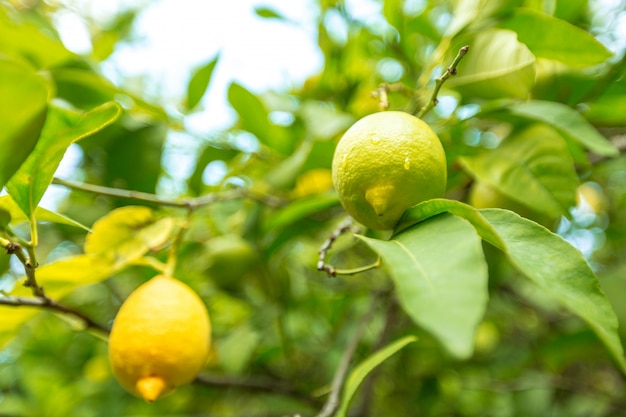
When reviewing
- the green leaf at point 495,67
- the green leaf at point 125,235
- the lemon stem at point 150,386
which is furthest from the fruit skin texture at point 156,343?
the green leaf at point 495,67

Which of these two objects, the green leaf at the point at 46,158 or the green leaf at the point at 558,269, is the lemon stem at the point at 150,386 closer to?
the green leaf at the point at 46,158

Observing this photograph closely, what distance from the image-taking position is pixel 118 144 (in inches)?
45.2

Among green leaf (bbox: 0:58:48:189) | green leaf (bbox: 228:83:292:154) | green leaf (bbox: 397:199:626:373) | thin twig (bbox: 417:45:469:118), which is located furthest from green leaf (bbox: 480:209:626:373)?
green leaf (bbox: 228:83:292:154)

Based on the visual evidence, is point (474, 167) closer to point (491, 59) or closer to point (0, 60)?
point (491, 59)

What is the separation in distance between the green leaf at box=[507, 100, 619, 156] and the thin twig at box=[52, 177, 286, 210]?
0.54m

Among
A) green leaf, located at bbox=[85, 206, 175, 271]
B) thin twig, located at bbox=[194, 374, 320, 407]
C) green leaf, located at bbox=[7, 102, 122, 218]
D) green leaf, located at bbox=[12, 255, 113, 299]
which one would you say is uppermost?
green leaf, located at bbox=[7, 102, 122, 218]

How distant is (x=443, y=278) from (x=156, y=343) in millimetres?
466

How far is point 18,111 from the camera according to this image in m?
0.49

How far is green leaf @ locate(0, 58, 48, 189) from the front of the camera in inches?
18.1

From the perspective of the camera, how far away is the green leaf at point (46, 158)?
0.59 metres

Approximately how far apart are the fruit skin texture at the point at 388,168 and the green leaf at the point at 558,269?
88 millimetres

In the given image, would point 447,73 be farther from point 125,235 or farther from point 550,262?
point 125,235

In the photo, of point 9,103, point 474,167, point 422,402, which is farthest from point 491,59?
point 422,402

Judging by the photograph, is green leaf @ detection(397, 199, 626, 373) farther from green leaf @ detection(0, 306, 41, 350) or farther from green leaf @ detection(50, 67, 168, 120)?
green leaf @ detection(50, 67, 168, 120)
